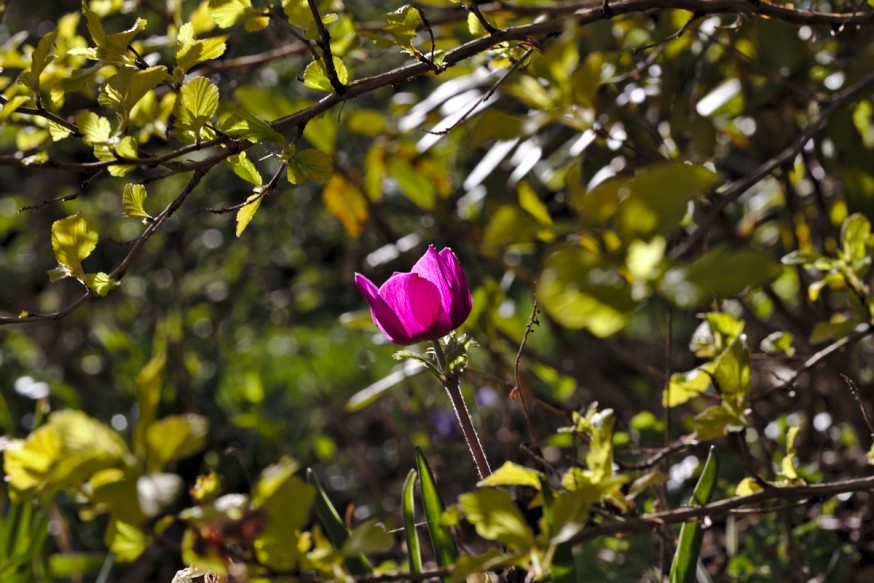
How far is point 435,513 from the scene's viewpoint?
78 cm

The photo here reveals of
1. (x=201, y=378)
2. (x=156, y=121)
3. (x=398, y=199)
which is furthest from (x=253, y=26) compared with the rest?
(x=201, y=378)

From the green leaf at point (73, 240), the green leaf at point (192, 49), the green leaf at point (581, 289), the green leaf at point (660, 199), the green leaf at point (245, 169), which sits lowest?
the green leaf at point (73, 240)

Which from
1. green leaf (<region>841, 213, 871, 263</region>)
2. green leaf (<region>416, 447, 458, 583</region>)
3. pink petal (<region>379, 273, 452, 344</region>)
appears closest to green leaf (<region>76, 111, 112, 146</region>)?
pink petal (<region>379, 273, 452, 344</region>)

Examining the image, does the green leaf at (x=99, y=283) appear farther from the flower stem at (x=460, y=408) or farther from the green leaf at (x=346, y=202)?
the green leaf at (x=346, y=202)

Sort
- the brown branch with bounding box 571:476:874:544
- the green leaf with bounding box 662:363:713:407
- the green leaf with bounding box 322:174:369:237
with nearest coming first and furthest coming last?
1. the brown branch with bounding box 571:476:874:544
2. the green leaf with bounding box 662:363:713:407
3. the green leaf with bounding box 322:174:369:237

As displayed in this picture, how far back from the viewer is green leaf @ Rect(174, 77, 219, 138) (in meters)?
0.67

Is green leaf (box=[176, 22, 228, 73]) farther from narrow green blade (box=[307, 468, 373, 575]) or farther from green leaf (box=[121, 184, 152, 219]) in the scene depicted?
narrow green blade (box=[307, 468, 373, 575])

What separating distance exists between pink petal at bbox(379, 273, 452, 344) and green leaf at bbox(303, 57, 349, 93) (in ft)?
0.54

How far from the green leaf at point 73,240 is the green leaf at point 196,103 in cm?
11

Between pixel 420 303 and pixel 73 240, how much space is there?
268 mm

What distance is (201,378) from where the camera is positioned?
2.66 metres

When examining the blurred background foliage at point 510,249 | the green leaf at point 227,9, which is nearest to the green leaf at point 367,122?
the blurred background foliage at point 510,249

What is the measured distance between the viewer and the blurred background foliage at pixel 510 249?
748mm

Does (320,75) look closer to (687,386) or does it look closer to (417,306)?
(417,306)
